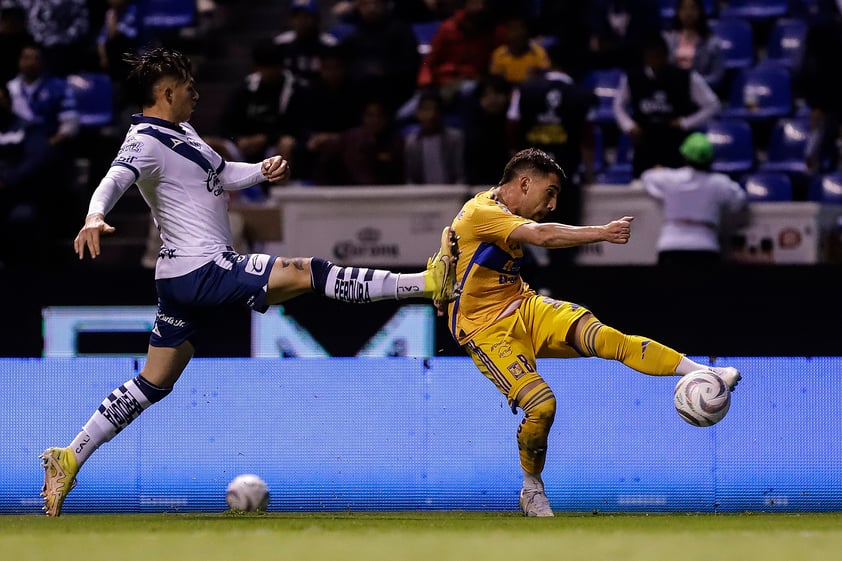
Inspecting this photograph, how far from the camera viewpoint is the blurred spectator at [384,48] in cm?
1354

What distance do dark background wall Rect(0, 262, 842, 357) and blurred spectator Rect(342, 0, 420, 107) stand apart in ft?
8.94

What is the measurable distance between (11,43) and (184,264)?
26.1ft

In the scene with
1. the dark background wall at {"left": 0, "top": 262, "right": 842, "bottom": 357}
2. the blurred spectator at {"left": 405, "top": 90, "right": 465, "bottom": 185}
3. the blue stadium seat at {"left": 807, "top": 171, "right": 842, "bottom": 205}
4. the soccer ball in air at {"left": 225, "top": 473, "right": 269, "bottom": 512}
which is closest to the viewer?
the soccer ball in air at {"left": 225, "top": 473, "right": 269, "bottom": 512}

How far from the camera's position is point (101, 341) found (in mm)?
11859

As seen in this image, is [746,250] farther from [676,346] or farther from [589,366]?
[589,366]

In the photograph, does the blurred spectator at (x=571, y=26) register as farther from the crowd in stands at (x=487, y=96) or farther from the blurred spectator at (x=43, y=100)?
the blurred spectator at (x=43, y=100)

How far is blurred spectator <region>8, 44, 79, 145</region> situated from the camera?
13.7 m

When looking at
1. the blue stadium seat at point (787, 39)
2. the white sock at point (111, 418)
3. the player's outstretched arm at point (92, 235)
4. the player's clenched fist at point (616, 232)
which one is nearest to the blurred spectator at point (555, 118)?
the blue stadium seat at point (787, 39)

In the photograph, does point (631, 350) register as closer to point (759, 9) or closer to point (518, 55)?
point (518, 55)

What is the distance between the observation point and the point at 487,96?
1221 cm

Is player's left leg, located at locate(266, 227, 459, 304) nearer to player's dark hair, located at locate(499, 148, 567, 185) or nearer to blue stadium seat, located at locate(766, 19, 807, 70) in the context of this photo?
player's dark hair, located at locate(499, 148, 567, 185)

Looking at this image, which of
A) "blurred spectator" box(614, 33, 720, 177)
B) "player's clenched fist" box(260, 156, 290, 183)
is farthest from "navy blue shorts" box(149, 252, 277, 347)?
"blurred spectator" box(614, 33, 720, 177)

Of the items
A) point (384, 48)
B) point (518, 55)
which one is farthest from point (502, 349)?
point (384, 48)

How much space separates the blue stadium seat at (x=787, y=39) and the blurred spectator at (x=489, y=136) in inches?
135
